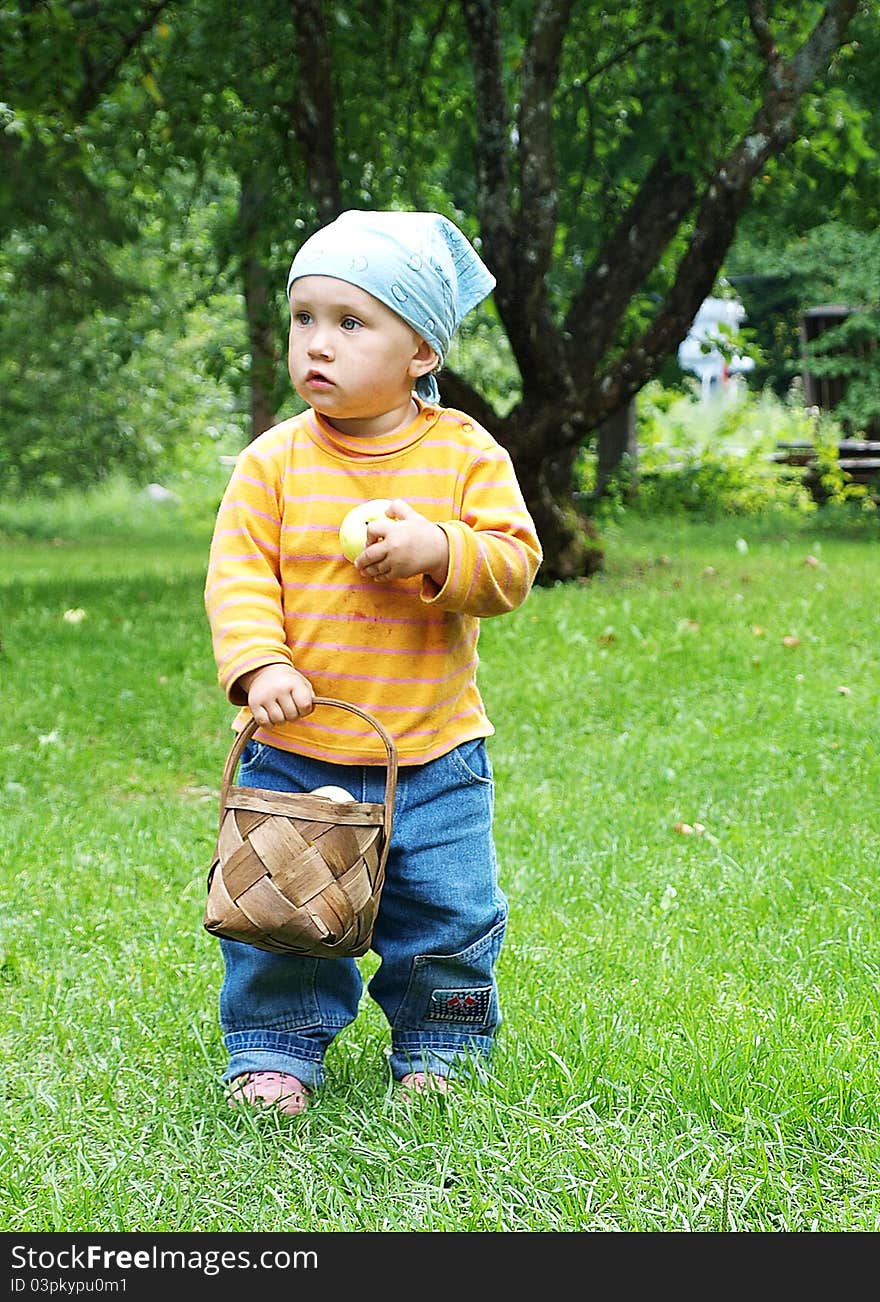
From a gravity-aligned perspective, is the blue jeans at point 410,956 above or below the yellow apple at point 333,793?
below

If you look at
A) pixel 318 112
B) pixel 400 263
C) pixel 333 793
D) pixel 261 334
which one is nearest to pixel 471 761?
pixel 333 793

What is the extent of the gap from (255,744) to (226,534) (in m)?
Result: 0.39

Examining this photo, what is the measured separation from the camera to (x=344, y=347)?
2475mm

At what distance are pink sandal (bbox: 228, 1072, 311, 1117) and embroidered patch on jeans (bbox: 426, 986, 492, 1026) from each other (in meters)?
0.27

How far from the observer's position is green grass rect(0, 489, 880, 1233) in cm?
237

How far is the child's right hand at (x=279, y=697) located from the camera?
93.7 inches

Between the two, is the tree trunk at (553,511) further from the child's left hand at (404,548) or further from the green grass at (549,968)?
the child's left hand at (404,548)

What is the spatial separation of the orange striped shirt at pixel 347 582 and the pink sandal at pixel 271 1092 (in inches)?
24.3

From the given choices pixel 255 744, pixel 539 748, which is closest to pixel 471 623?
pixel 255 744

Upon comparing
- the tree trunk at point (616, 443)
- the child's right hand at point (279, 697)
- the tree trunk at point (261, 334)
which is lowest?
the tree trunk at point (616, 443)

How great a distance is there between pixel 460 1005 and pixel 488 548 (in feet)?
2.86

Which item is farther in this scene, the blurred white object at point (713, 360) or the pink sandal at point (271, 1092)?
the blurred white object at point (713, 360)

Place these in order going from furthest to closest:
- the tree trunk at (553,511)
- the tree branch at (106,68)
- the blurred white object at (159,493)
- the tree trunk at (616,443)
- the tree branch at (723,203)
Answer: the blurred white object at (159,493)
the tree trunk at (616,443)
the tree trunk at (553,511)
the tree branch at (106,68)
the tree branch at (723,203)

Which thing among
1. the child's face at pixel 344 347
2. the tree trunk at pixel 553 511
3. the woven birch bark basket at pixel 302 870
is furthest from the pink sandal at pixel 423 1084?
the tree trunk at pixel 553 511
